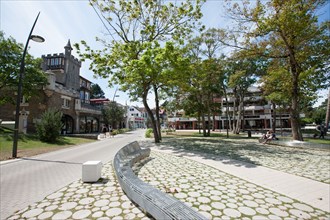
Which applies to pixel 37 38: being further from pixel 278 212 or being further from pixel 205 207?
pixel 278 212

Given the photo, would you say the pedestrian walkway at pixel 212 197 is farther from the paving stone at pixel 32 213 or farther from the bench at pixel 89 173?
the bench at pixel 89 173

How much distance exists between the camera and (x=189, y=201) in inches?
166

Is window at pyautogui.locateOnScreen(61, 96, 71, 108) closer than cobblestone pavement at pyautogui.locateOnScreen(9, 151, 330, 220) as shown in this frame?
No

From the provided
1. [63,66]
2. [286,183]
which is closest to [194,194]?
[286,183]

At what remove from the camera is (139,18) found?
47.4 feet

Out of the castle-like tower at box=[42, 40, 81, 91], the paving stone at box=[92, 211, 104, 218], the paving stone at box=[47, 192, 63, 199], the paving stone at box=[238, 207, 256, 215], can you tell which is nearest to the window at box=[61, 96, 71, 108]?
the castle-like tower at box=[42, 40, 81, 91]

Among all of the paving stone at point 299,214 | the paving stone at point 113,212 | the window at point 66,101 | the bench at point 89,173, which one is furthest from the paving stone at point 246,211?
the window at point 66,101

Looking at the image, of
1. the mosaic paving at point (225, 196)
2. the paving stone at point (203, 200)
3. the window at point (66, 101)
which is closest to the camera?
the mosaic paving at point (225, 196)

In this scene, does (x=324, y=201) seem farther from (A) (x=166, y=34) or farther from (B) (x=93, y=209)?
(A) (x=166, y=34)

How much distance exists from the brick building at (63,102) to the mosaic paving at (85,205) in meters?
17.6

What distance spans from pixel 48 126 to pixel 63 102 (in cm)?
1078

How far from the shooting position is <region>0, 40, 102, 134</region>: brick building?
2153 centimetres

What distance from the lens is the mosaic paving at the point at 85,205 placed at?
141 inches

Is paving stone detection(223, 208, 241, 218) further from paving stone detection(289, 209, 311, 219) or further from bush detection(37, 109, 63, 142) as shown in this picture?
bush detection(37, 109, 63, 142)
